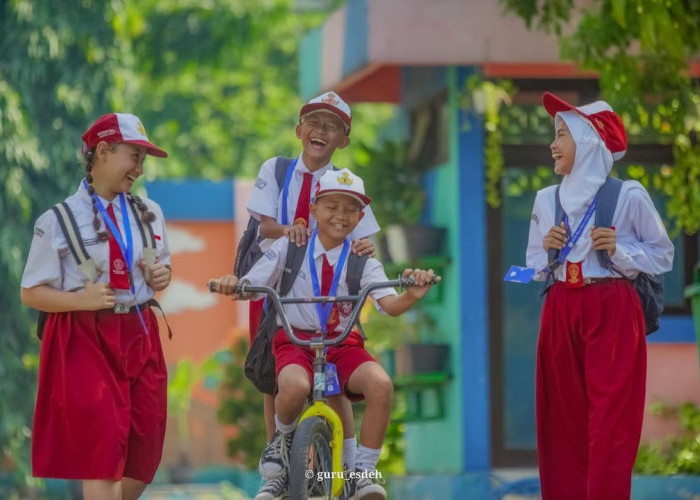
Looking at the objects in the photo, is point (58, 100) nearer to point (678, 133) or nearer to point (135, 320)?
→ point (678, 133)

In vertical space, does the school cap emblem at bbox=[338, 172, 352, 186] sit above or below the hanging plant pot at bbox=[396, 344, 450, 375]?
above

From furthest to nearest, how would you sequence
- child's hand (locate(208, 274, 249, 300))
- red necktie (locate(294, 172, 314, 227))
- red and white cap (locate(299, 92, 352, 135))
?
red necktie (locate(294, 172, 314, 227))
red and white cap (locate(299, 92, 352, 135))
child's hand (locate(208, 274, 249, 300))

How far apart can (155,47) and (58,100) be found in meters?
9.53

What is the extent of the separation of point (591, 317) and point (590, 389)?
341 millimetres

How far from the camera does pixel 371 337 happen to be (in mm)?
14375

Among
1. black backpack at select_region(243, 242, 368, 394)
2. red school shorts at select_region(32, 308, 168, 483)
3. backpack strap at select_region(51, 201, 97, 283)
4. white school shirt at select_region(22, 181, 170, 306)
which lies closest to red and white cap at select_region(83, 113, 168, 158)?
white school shirt at select_region(22, 181, 170, 306)

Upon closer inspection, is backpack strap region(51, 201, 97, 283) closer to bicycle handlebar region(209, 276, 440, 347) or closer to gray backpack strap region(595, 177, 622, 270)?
bicycle handlebar region(209, 276, 440, 347)

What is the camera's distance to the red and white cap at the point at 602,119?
850 cm

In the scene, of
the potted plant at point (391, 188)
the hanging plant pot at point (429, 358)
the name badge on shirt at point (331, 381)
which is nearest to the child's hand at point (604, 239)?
the name badge on shirt at point (331, 381)

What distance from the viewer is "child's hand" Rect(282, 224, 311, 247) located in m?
8.51

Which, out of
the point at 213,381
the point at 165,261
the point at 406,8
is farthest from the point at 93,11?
the point at 165,261

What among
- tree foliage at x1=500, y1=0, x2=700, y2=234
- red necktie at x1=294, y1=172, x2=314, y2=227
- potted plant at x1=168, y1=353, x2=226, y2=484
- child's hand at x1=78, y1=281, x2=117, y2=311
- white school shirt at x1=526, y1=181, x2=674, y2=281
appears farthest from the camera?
potted plant at x1=168, y1=353, x2=226, y2=484

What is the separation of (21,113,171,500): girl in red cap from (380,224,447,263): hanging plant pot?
5.09 meters

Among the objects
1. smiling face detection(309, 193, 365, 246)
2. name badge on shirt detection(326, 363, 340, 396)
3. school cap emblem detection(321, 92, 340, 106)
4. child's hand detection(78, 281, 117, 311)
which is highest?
school cap emblem detection(321, 92, 340, 106)
